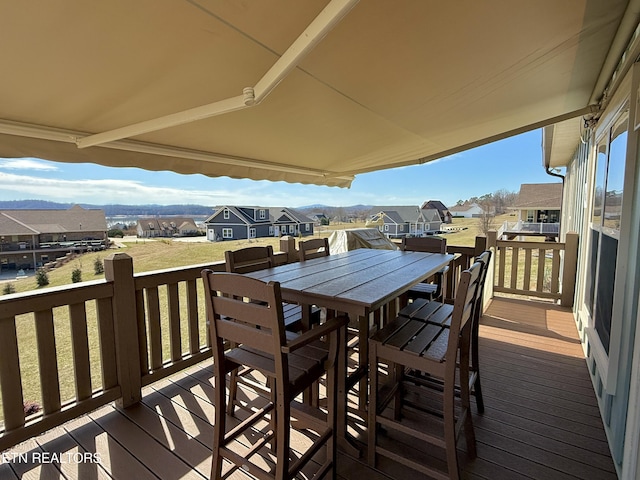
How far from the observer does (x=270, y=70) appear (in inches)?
60.4

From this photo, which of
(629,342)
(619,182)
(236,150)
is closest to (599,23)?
(619,182)

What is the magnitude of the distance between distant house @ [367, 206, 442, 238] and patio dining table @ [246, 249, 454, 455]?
453 cm

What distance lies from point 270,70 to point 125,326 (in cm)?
203

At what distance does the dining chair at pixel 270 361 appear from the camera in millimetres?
1374

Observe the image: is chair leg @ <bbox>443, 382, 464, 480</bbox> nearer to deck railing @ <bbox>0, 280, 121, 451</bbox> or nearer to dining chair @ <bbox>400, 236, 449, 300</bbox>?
dining chair @ <bbox>400, 236, 449, 300</bbox>

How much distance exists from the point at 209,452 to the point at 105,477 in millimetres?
539

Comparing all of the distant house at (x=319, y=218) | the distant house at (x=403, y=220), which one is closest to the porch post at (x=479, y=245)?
the distant house at (x=403, y=220)

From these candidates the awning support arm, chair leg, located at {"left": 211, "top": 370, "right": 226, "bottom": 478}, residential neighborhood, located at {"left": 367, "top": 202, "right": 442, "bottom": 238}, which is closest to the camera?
the awning support arm

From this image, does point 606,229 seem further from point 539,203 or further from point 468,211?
point 539,203

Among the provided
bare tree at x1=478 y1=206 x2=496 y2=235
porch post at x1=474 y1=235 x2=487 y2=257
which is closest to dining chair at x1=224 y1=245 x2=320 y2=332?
porch post at x1=474 y1=235 x2=487 y2=257

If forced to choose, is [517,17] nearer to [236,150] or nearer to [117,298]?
[236,150]

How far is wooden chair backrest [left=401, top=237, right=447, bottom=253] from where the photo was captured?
10.7 feet

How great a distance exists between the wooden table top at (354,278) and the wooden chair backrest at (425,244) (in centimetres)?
20

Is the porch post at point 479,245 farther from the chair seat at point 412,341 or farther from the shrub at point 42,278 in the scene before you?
the shrub at point 42,278
